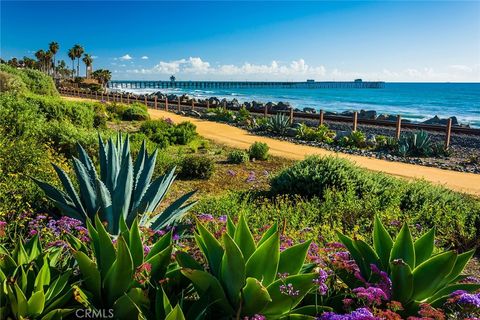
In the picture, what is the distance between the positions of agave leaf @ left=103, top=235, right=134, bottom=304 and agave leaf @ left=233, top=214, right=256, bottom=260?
64cm

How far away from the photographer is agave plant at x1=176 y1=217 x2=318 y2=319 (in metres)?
2.35

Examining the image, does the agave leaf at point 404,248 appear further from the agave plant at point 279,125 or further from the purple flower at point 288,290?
the agave plant at point 279,125

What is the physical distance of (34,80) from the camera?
22.5 metres

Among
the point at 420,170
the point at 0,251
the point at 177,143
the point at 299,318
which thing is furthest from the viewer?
the point at 177,143

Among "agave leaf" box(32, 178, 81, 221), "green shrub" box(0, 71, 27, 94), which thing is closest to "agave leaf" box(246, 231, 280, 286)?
"agave leaf" box(32, 178, 81, 221)

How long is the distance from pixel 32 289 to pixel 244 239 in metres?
1.26

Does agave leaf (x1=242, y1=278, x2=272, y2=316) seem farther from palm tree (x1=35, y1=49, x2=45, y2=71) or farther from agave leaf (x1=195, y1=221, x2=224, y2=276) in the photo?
palm tree (x1=35, y1=49, x2=45, y2=71)

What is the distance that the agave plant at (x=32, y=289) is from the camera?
2295mm

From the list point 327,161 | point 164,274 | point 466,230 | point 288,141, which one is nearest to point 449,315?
point 164,274

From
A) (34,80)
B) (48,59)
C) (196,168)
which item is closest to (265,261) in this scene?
(196,168)

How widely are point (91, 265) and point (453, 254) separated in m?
2.08

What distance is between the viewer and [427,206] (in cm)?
655

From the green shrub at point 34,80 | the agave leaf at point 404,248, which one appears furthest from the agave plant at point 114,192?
the green shrub at point 34,80

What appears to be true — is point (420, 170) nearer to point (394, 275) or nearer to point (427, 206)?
point (427, 206)
